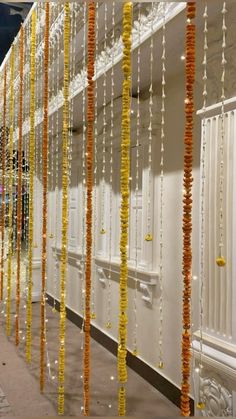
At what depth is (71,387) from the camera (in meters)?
3.85

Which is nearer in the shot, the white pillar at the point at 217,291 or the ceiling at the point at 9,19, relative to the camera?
the white pillar at the point at 217,291

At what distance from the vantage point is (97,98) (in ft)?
15.5

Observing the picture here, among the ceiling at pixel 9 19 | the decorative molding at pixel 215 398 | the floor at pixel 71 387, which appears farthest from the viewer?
the ceiling at pixel 9 19

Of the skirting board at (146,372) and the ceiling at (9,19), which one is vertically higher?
the ceiling at (9,19)

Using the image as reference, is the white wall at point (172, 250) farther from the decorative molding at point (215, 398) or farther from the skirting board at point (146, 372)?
the decorative molding at point (215, 398)

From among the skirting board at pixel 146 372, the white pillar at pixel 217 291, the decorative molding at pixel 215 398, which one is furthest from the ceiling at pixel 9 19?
the decorative molding at pixel 215 398

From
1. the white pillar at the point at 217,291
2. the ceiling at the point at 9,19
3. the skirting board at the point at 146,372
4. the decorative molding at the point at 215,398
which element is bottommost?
the skirting board at the point at 146,372

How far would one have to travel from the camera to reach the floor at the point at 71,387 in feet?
11.1

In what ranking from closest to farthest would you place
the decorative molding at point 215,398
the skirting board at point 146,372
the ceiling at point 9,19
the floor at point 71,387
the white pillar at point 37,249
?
the decorative molding at point 215,398, the floor at point 71,387, the skirting board at point 146,372, the white pillar at point 37,249, the ceiling at point 9,19

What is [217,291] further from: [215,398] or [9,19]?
[9,19]

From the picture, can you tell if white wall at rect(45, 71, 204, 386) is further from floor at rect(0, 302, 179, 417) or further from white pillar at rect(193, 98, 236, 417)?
white pillar at rect(193, 98, 236, 417)

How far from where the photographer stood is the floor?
3.40m

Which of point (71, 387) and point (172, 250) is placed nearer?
point (172, 250)

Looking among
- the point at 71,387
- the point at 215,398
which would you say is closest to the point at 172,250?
the point at 215,398
